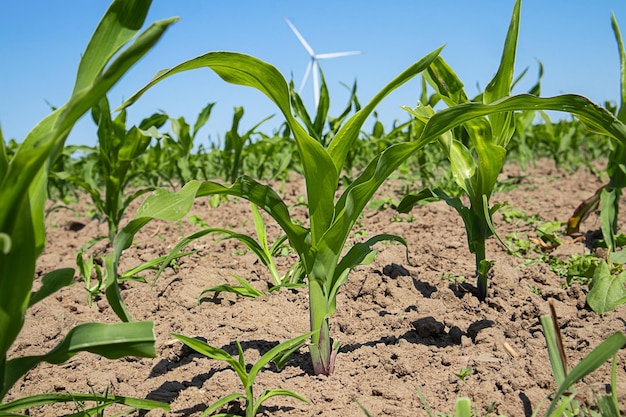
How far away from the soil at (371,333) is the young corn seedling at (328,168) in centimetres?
17

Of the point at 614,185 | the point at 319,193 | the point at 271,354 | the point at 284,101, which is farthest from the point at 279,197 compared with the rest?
the point at 614,185

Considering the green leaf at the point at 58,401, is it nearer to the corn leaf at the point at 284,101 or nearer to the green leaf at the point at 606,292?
the corn leaf at the point at 284,101

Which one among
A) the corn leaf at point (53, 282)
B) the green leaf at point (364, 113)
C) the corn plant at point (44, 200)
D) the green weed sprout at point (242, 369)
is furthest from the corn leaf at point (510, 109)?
the corn leaf at point (53, 282)

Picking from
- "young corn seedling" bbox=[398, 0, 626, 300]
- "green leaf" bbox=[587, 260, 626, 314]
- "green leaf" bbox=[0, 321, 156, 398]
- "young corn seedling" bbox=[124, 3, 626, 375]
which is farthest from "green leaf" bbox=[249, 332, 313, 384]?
"green leaf" bbox=[587, 260, 626, 314]

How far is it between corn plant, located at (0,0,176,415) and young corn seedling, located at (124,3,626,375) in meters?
0.26

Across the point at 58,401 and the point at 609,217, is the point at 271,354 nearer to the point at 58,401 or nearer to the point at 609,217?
the point at 58,401

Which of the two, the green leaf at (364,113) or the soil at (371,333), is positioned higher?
the green leaf at (364,113)

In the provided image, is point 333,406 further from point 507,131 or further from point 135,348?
point 507,131

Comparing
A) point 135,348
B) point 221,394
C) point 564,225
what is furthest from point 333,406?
point 564,225

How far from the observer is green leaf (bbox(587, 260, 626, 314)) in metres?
1.76

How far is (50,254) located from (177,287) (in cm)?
132

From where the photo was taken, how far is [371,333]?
6.03 ft

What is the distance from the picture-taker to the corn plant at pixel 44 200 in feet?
3.18

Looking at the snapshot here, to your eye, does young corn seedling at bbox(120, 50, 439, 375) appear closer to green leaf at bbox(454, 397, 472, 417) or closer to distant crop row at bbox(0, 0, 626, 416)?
distant crop row at bbox(0, 0, 626, 416)
